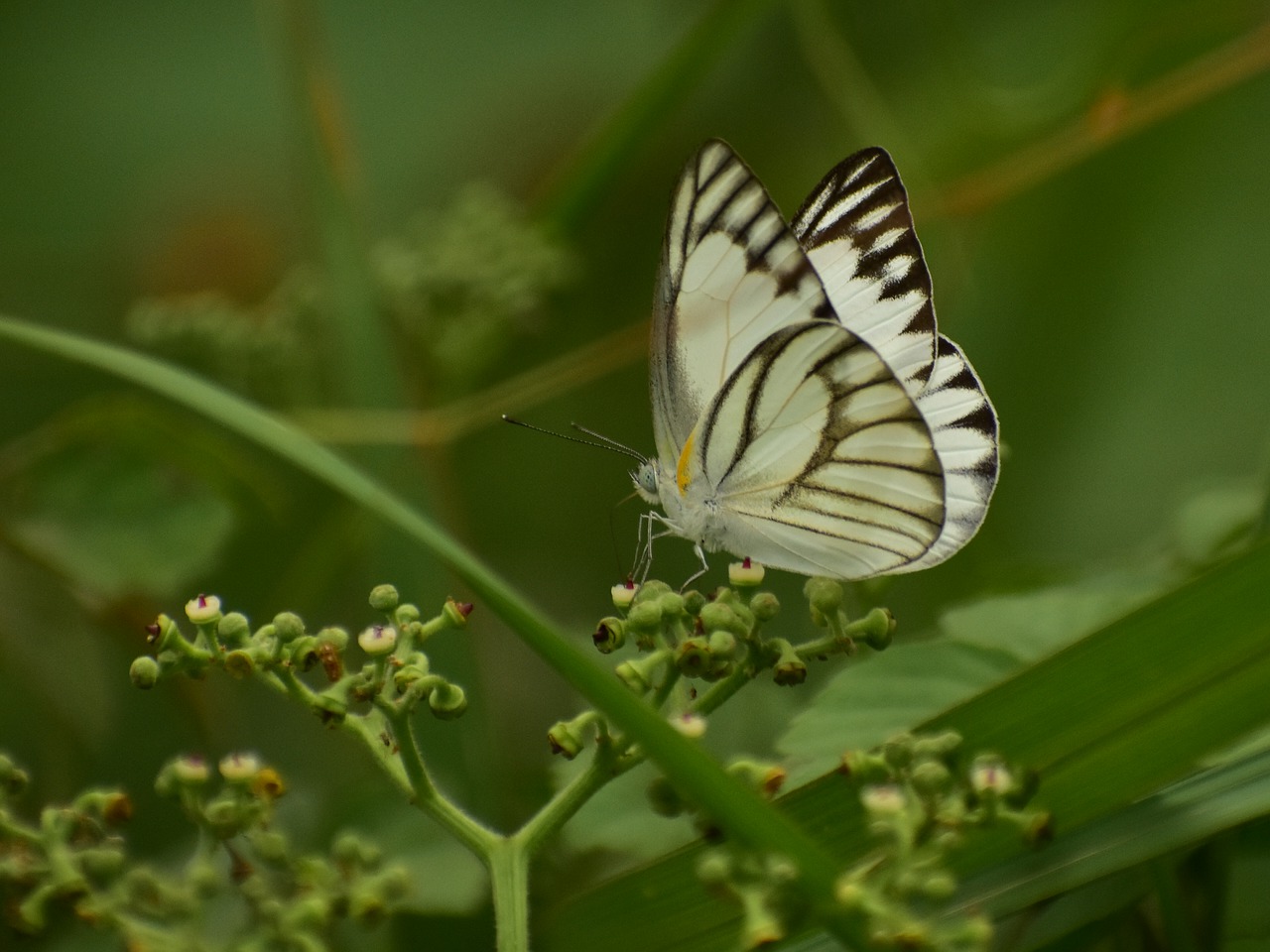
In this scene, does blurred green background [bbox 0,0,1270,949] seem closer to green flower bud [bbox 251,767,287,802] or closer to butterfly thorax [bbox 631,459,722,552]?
butterfly thorax [bbox 631,459,722,552]

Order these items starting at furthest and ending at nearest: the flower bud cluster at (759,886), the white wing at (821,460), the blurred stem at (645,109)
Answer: the blurred stem at (645,109), the white wing at (821,460), the flower bud cluster at (759,886)

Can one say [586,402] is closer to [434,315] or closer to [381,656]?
[434,315]

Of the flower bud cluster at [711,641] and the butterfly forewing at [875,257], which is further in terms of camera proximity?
the butterfly forewing at [875,257]

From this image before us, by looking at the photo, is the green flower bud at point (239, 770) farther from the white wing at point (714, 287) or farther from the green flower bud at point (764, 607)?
the white wing at point (714, 287)

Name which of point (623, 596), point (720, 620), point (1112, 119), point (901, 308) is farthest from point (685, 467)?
point (1112, 119)

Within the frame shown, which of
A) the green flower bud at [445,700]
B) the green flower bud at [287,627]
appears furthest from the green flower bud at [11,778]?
the green flower bud at [445,700]

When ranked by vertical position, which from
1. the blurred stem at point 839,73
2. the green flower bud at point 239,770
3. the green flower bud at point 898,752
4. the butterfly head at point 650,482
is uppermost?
the blurred stem at point 839,73

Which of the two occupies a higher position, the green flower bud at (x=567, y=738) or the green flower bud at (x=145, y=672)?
the green flower bud at (x=145, y=672)
